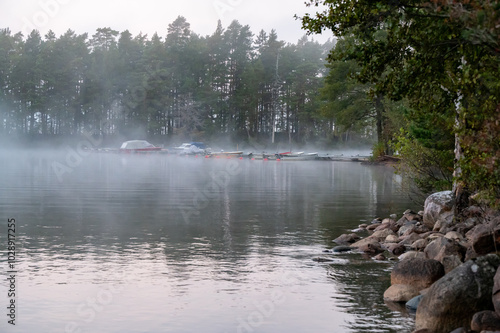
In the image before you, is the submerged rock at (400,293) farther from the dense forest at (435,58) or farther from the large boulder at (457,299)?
the dense forest at (435,58)

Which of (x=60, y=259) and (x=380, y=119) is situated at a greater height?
(x=380, y=119)

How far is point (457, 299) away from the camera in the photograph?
1159 cm

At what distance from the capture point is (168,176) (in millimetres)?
50812

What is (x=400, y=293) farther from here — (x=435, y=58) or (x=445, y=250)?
(x=435, y=58)

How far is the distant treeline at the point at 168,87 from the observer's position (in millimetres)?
119562

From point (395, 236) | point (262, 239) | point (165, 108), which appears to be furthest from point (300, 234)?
point (165, 108)

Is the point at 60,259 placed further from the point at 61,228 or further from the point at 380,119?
the point at 380,119

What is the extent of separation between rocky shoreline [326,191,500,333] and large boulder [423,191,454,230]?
63 centimetres

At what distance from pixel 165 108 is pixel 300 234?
101914 millimetres

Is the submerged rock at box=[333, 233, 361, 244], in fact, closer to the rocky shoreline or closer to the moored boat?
the rocky shoreline

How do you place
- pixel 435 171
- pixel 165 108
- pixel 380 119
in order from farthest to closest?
pixel 165 108 < pixel 380 119 < pixel 435 171

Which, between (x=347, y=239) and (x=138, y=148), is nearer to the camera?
(x=347, y=239)

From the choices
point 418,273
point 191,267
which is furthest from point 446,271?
point 191,267

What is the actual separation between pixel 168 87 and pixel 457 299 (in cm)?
11092
